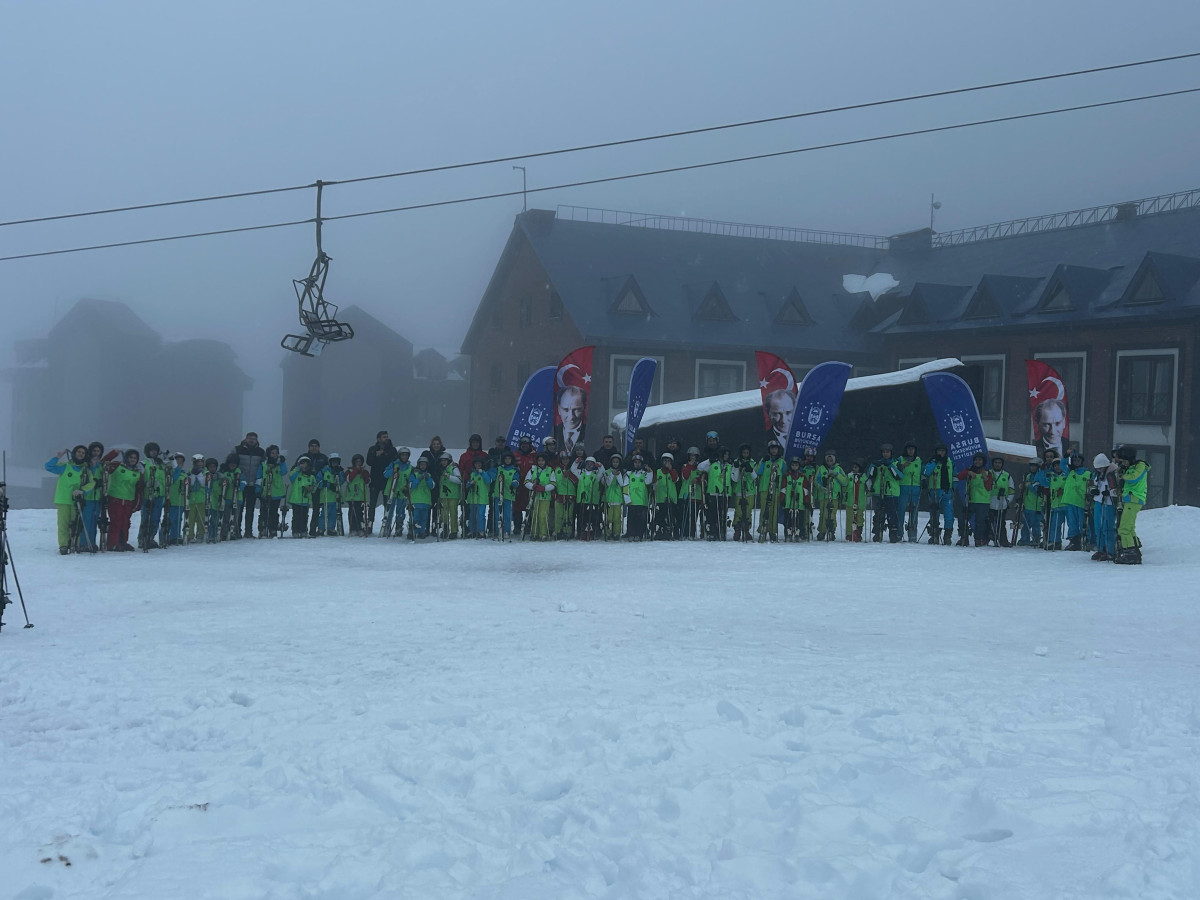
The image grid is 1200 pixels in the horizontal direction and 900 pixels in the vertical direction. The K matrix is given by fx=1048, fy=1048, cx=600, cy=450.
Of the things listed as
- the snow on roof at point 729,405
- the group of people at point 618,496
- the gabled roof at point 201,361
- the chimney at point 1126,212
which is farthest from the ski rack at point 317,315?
the gabled roof at point 201,361

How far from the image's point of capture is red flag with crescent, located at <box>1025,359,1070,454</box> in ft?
69.6

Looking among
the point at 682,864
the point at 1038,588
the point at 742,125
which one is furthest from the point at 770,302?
the point at 682,864

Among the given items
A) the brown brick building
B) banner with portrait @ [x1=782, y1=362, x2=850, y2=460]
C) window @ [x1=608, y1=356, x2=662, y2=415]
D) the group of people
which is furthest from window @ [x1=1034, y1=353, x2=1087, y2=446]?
banner with portrait @ [x1=782, y1=362, x2=850, y2=460]

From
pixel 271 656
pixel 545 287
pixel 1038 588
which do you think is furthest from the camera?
pixel 545 287

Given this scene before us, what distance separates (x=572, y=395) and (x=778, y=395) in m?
4.13

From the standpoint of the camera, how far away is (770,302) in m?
40.3

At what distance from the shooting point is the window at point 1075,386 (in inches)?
1318

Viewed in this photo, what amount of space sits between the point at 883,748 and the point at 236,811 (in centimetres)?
352

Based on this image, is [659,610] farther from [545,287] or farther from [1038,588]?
[545,287]

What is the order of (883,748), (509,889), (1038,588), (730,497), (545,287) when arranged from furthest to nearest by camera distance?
(545,287) → (730,497) → (1038,588) → (883,748) → (509,889)

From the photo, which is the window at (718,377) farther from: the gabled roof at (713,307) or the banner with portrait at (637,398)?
the banner with portrait at (637,398)

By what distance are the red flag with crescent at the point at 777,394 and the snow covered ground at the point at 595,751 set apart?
34.4 ft

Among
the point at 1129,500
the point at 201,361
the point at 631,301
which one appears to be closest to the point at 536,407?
the point at 1129,500

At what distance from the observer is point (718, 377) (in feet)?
127
